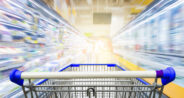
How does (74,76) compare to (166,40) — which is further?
(166,40)

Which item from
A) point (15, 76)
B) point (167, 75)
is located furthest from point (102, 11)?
point (15, 76)

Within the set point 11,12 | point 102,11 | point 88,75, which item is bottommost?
point 88,75

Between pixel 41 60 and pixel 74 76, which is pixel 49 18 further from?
pixel 74 76

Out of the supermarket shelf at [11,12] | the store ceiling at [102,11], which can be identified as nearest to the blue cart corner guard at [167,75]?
the supermarket shelf at [11,12]

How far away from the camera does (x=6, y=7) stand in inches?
22.1

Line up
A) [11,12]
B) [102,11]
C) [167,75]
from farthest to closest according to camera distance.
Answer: [102,11] < [11,12] < [167,75]

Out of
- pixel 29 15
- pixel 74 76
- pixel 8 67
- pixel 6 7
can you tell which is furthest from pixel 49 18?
pixel 74 76

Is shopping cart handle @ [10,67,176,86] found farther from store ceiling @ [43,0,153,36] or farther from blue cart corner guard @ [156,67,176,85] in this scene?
store ceiling @ [43,0,153,36]

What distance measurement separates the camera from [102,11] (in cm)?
363

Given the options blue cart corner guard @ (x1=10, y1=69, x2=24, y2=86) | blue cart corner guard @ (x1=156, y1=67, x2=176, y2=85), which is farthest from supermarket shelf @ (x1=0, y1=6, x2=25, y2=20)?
blue cart corner guard @ (x1=156, y1=67, x2=176, y2=85)

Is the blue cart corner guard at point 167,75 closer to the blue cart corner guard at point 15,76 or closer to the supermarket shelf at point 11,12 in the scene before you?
the blue cart corner guard at point 15,76

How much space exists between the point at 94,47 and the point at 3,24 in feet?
14.2

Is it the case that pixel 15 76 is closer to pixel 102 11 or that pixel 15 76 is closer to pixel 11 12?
pixel 11 12

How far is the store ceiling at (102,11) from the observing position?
2926 mm
